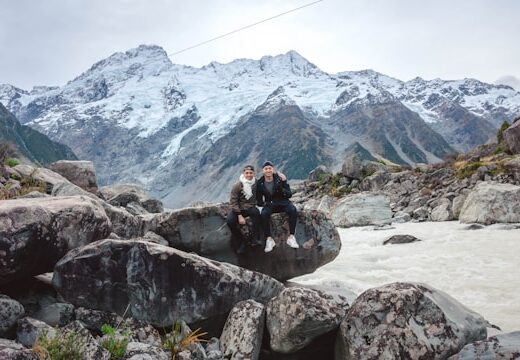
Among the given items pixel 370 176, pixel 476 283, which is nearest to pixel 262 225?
pixel 476 283

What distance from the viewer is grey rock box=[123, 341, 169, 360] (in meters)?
6.35

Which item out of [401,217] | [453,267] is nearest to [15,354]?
[453,267]

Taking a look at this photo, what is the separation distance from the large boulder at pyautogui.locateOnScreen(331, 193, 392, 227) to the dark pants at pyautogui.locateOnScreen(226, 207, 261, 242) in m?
24.3

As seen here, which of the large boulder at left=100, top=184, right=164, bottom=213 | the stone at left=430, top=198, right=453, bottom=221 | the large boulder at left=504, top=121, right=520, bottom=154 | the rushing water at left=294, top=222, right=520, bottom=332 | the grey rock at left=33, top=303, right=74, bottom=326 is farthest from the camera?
the large boulder at left=504, top=121, right=520, bottom=154

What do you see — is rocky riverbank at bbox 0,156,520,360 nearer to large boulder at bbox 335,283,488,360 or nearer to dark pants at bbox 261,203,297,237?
large boulder at bbox 335,283,488,360

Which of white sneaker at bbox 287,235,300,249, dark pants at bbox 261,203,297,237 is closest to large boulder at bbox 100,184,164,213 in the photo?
dark pants at bbox 261,203,297,237

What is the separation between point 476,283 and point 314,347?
Result: 8.44 metres

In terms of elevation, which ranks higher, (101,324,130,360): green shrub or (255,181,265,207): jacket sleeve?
(255,181,265,207): jacket sleeve

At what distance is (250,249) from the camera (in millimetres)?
11914

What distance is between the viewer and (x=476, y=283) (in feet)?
45.5

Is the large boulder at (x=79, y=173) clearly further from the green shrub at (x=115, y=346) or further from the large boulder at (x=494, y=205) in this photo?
the large boulder at (x=494, y=205)

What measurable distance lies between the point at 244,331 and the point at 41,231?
12.9 feet

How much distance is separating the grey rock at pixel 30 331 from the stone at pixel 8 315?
0.22 meters

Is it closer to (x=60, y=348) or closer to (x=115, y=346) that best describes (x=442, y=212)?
(x=115, y=346)
